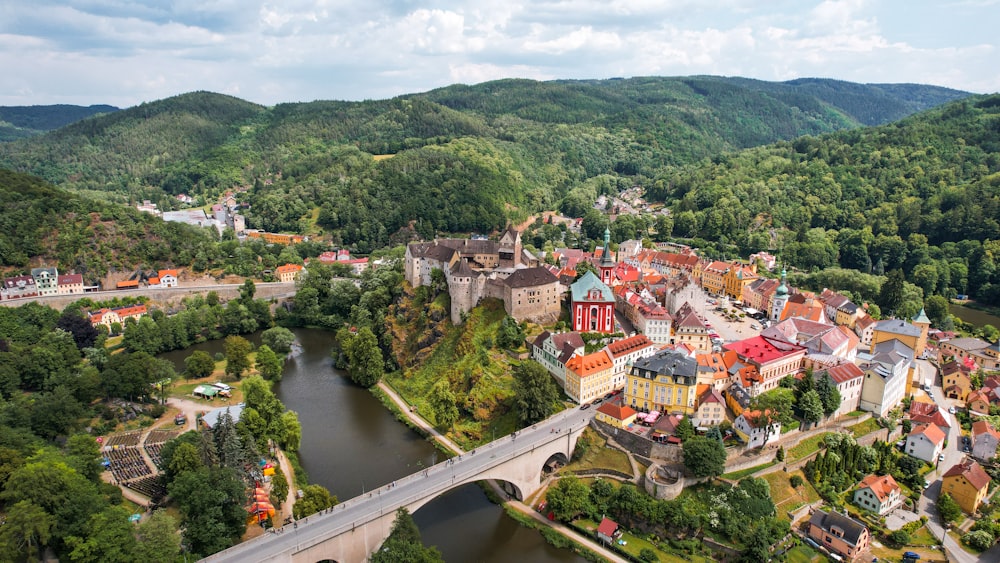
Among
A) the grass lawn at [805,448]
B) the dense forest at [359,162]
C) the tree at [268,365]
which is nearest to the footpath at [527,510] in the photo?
the grass lawn at [805,448]

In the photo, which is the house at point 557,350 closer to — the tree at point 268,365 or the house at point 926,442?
the house at point 926,442

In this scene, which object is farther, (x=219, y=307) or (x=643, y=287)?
(x=219, y=307)

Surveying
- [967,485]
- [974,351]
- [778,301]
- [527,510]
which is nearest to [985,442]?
[967,485]

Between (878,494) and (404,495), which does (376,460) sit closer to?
(404,495)

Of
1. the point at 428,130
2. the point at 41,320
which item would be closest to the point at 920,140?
the point at 428,130

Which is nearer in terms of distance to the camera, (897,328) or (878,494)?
(878,494)

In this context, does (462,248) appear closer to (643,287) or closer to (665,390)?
(643,287)

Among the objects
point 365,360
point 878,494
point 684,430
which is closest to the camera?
point 878,494
